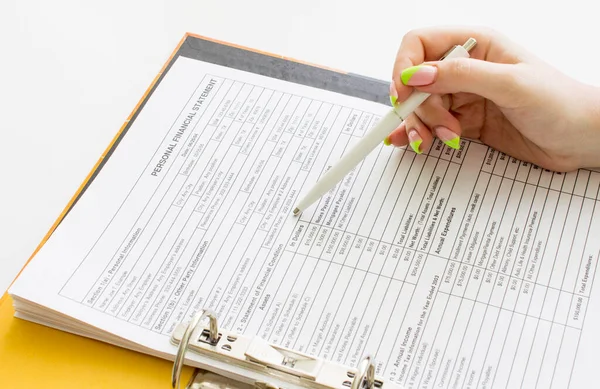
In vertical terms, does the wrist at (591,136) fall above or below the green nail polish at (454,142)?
above

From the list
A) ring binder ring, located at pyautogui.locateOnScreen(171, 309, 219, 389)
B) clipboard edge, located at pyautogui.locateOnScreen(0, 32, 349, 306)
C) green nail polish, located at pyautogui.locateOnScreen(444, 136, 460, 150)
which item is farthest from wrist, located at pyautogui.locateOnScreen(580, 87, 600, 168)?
ring binder ring, located at pyautogui.locateOnScreen(171, 309, 219, 389)

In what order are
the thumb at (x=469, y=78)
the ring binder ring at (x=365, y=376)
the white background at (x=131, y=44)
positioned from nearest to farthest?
1. the ring binder ring at (x=365, y=376)
2. the thumb at (x=469, y=78)
3. the white background at (x=131, y=44)

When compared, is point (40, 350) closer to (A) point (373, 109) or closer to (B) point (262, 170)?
(B) point (262, 170)

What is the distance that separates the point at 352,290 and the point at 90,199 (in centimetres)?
30

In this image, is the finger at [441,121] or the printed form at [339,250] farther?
the finger at [441,121]

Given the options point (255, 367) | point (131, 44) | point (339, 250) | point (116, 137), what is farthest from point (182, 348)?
point (131, 44)

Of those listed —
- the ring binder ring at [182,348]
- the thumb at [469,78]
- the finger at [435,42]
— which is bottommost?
the ring binder ring at [182,348]

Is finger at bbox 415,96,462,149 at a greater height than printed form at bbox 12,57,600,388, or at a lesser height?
greater

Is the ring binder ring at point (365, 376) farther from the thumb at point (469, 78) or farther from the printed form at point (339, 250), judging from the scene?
the thumb at point (469, 78)

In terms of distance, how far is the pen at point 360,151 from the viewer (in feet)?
2.62

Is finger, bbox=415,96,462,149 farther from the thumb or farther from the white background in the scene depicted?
the white background

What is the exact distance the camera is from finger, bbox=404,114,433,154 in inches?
32.9

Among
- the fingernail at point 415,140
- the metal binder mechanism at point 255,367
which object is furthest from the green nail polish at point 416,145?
the metal binder mechanism at point 255,367

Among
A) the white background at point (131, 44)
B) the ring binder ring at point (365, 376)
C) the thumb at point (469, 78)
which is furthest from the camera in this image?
the white background at point (131, 44)
